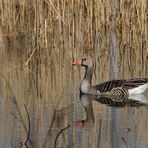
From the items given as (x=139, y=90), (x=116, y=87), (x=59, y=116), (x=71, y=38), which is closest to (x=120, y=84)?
(x=116, y=87)

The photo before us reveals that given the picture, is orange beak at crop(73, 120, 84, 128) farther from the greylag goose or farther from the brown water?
the greylag goose

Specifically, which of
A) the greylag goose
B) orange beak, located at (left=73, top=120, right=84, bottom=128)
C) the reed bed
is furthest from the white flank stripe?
orange beak, located at (left=73, top=120, right=84, bottom=128)

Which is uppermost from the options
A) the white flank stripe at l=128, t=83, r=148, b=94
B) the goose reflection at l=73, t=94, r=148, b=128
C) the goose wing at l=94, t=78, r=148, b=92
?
the goose wing at l=94, t=78, r=148, b=92

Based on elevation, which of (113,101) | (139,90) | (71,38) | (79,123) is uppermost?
(71,38)

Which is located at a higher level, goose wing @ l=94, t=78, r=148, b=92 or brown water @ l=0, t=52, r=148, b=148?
goose wing @ l=94, t=78, r=148, b=92

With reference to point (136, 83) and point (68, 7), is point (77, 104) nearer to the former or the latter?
point (136, 83)

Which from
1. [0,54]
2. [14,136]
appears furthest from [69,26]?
[14,136]

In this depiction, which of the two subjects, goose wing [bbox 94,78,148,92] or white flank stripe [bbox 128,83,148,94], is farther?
white flank stripe [bbox 128,83,148,94]

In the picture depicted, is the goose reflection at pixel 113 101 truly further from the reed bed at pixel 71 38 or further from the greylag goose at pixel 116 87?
the reed bed at pixel 71 38

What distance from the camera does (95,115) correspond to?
7.05 m

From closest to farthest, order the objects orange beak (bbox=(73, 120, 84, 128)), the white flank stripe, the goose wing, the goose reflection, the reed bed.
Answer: orange beak (bbox=(73, 120, 84, 128)), the goose reflection, the goose wing, the white flank stripe, the reed bed

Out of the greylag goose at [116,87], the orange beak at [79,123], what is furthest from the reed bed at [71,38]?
the orange beak at [79,123]

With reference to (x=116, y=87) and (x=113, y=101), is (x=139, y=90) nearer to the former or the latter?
(x=116, y=87)

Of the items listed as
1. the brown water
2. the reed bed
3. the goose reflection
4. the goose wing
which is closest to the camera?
the brown water
